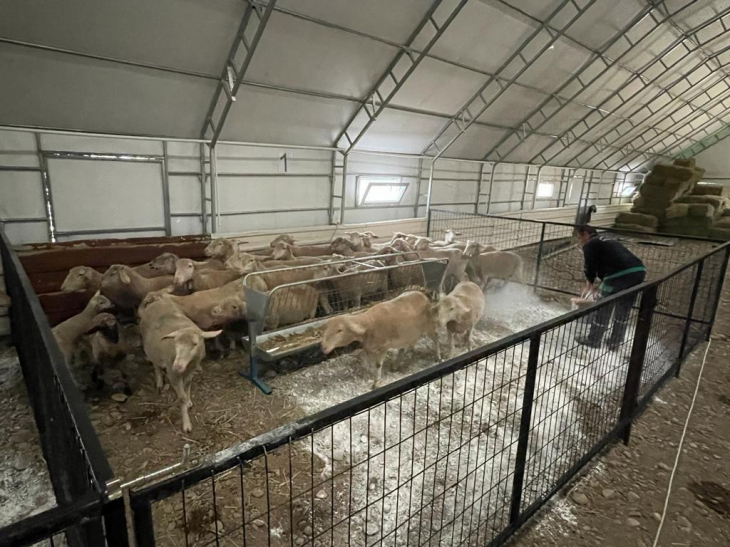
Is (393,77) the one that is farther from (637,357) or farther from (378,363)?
(637,357)

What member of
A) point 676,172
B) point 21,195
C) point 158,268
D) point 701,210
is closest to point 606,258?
point 158,268

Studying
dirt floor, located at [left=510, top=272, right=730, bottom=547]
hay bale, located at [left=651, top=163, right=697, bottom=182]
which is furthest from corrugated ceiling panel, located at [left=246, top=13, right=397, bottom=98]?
hay bale, located at [left=651, top=163, right=697, bottom=182]

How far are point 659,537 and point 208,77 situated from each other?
7787mm

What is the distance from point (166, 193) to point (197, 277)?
2808 mm

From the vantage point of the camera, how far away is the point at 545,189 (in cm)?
1798

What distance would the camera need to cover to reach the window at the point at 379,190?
10.8 metres

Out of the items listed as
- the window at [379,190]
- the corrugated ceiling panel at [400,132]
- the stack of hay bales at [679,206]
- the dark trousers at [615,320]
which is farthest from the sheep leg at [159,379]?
the stack of hay bales at [679,206]

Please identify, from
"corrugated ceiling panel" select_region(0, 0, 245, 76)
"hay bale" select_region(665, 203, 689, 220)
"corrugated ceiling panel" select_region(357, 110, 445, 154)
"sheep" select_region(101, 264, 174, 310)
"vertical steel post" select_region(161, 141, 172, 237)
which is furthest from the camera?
"hay bale" select_region(665, 203, 689, 220)

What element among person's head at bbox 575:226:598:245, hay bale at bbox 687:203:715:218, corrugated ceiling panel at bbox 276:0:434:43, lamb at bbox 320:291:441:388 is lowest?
lamb at bbox 320:291:441:388

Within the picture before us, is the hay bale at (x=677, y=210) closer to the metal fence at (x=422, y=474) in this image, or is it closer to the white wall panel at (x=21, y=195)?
the metal fence at (x=422, y=474)

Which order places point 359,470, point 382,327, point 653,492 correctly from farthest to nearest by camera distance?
point 382,327
point 359,470
point 653,492

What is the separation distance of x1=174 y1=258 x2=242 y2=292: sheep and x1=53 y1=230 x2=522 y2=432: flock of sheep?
13mm

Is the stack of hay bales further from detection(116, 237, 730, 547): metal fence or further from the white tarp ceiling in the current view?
detection(116, 237, 730, 547): metal fence

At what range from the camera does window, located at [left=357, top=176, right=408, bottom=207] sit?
10.8 meters
